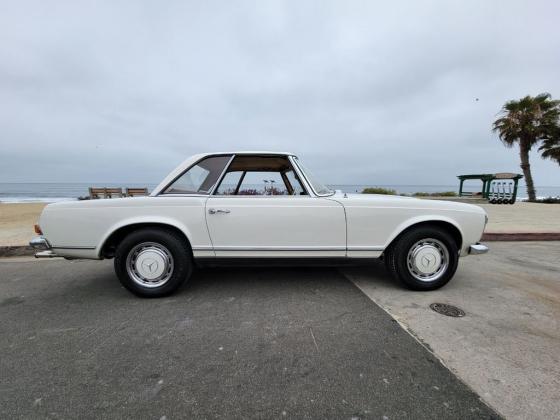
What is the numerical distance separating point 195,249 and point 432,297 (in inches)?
101

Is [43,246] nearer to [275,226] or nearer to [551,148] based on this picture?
[275,226]

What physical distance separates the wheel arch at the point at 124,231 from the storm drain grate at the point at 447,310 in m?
2.56

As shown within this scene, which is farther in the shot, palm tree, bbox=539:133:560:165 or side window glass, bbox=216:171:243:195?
palm tree, bbox=539:133:560:165

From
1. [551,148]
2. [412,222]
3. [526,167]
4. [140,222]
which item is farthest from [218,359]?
[551,148]

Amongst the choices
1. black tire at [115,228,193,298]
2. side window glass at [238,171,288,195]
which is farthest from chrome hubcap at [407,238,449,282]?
black tire at [115,228,193,298]

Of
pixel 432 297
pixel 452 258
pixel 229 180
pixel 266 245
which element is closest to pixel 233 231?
pixel 266 245

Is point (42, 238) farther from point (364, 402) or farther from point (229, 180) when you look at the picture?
point (364, 402)

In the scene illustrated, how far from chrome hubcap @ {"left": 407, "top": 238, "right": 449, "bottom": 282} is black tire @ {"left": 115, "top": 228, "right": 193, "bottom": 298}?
247 centimetres

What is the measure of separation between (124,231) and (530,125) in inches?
934

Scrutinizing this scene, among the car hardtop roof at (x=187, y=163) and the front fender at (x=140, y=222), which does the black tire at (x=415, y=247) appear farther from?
the front fender at (x=140, y=222)

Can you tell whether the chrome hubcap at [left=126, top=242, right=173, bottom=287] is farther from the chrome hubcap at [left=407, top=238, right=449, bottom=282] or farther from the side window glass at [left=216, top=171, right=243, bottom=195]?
the chrome hubcap at [left=407, top=238, right=449, bottom=282]

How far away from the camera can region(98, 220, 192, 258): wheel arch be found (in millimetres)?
2791

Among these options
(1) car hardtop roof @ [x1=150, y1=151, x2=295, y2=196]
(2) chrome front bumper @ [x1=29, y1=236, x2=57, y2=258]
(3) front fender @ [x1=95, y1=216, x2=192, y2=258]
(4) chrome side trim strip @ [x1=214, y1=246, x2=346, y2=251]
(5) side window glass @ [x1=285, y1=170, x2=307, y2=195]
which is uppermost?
(1) car hardtop roof @ [x1=150, y1=151, x2=295, y2=196]

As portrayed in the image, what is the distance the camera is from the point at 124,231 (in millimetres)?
2943
